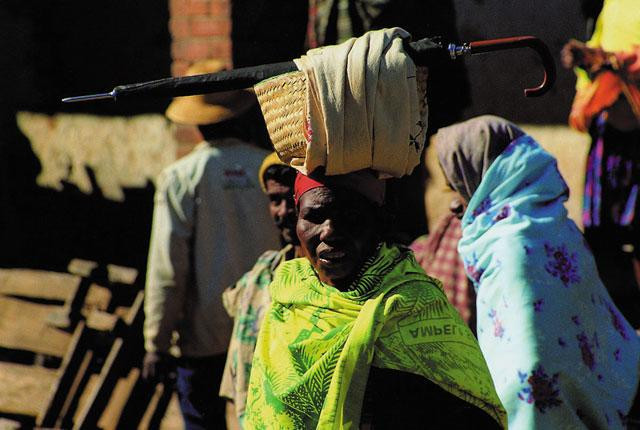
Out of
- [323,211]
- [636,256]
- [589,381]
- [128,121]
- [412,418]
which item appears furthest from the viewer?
[128,121]

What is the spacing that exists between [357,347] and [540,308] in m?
1.15

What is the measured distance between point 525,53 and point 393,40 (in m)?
3.38

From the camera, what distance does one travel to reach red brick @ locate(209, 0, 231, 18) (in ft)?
→ 18.0

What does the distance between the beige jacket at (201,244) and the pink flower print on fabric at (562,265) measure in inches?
66.7

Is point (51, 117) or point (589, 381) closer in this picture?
point (589, 381)

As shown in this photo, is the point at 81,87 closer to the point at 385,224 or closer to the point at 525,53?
the point at 525,53

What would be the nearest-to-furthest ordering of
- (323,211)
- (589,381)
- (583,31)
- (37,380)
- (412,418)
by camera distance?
1. (412,418)
2. (323,211)
3. (589,381)
4. (583,31)
5. (37,380)

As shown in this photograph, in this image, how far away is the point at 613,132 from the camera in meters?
4.89

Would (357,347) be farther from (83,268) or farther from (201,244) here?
(83,268)

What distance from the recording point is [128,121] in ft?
22.0

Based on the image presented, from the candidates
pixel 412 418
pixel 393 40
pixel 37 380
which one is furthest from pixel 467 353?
pixel 37 380

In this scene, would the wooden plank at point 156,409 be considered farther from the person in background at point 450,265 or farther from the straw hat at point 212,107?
the person in background at point 450,265

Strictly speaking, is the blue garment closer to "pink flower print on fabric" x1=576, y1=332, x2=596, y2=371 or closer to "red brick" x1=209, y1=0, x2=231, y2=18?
"pink flower print on fabric" x1=576, y1=332, x2=596, y2=371

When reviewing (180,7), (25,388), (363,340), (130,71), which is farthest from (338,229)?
(130,71)
